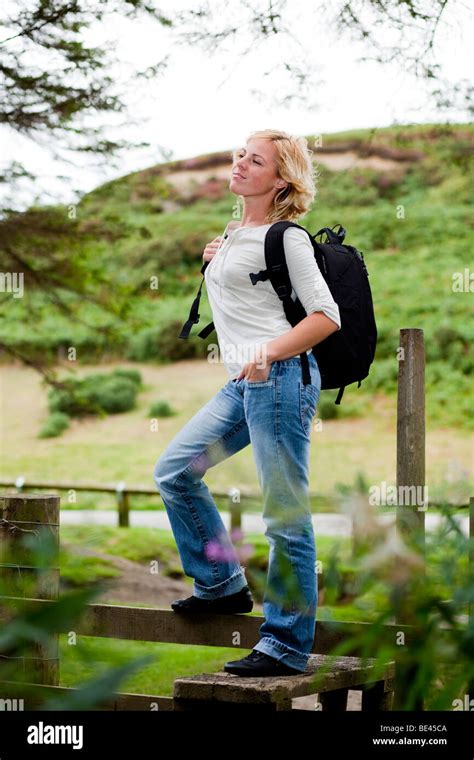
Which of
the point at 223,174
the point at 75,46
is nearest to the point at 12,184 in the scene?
the point at 75,46

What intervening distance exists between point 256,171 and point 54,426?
2499cm

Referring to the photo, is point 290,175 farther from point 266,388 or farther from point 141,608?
point 141,608

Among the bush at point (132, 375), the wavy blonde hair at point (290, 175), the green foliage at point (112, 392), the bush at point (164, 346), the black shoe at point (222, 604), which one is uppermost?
the bush at point (164, 346)

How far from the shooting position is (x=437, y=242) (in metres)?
29.5

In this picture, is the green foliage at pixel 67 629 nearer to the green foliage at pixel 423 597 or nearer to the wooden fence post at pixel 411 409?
the green foliage at pixel 423 597

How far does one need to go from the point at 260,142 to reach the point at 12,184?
5.65 m

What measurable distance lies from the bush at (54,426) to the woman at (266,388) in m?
24.5

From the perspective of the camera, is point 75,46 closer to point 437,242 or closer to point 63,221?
point 63,221

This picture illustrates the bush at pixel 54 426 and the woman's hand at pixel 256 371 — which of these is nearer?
the woman's hand at pixel 256 371

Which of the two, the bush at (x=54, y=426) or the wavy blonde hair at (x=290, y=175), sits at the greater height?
the bush at (x=54, y=426)

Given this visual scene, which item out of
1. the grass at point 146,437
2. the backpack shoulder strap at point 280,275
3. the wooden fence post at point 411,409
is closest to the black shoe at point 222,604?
the wooden fence post at point 411,409

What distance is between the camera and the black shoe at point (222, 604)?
3.32 metres

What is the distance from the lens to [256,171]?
296 centimetres

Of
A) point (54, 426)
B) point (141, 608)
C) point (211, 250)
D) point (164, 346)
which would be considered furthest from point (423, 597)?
point (164, 346)
